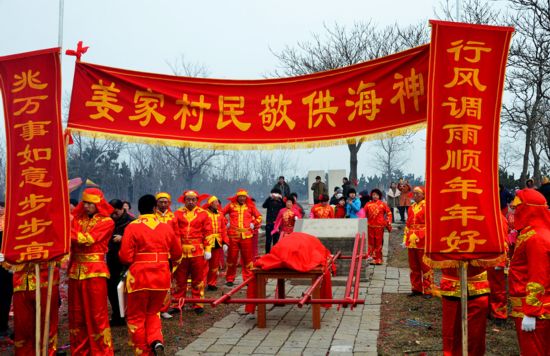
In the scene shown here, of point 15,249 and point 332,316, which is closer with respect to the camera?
point 15,249

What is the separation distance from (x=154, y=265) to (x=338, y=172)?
64.3ft

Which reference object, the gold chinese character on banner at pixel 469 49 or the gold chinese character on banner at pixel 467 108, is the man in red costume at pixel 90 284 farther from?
the gold chinese character on banner at pixel 469 49

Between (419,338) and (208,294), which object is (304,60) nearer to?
(208,294)

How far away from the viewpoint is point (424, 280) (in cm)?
973

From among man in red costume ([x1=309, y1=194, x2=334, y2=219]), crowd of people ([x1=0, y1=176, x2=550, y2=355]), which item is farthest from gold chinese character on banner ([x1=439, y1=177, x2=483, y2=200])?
man in red costume ([x1=309, y1=194, x2=334, y2=219])

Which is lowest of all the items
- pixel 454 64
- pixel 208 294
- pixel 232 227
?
pixel 208 294

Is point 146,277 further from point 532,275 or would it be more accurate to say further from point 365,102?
point 532,275

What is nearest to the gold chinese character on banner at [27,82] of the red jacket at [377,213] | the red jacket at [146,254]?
the red jacket at [146,254]

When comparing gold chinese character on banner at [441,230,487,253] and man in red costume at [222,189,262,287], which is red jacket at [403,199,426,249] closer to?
man in red costume at [222,189,262,287]

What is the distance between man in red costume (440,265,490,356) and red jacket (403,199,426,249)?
4.35m

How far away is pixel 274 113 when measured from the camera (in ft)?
17.5

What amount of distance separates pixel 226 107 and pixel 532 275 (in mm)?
3165

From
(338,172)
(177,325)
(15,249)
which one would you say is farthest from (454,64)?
(338,172)

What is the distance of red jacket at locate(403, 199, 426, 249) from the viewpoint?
30.8 ft
